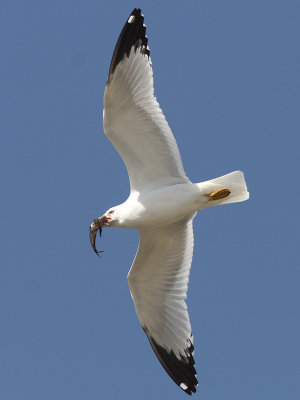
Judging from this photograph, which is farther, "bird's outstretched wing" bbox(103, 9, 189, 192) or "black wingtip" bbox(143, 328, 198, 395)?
"black wingtip" bbox(143, 328, 198, 395)

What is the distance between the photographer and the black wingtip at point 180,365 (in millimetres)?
10508

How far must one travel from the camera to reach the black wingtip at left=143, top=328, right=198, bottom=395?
1051 cm

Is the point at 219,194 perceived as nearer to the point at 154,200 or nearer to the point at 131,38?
the point at 154,200

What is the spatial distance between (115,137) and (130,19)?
1252 mm

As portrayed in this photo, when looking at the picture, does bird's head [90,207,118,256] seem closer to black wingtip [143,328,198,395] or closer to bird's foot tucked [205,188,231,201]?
bird's foot tucked [205,188,231,201]

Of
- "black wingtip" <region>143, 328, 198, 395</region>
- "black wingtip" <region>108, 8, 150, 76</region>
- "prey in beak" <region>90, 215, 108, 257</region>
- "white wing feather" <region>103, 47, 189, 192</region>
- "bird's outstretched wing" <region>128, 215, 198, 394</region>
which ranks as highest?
"black wingtip" <region>108, 8, 150, 76</region>

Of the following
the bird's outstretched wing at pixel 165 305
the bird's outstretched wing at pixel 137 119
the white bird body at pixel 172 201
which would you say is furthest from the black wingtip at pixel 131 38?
the bird's outstretched wing at pixel 165 305

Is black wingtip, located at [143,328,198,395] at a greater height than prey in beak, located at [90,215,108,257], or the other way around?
prey in beak, located at [90,215,108,257]

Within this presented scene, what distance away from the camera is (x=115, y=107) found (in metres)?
9.65

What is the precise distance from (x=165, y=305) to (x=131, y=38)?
3.04 meters

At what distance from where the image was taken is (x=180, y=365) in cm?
1056

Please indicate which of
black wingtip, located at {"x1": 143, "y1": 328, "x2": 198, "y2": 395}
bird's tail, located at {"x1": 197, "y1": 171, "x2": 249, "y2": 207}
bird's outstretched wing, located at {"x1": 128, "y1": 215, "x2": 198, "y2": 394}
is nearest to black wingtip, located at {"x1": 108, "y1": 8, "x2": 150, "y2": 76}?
bird's tail, located at {"x1": 197, "y1": 171, "x2": 249, "y2": 207}

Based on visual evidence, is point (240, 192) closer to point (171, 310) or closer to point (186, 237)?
point (186, 237)

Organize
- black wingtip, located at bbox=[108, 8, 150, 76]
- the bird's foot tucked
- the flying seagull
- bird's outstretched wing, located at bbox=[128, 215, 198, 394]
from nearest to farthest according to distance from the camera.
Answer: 1. black wingtip, located at bbox=[108, 8, 150, 76]
2. the flying seagull
3. the bird's foot tucked
4. bird's outstretched wing, located at bbox=[128, 215, 198, 394]
